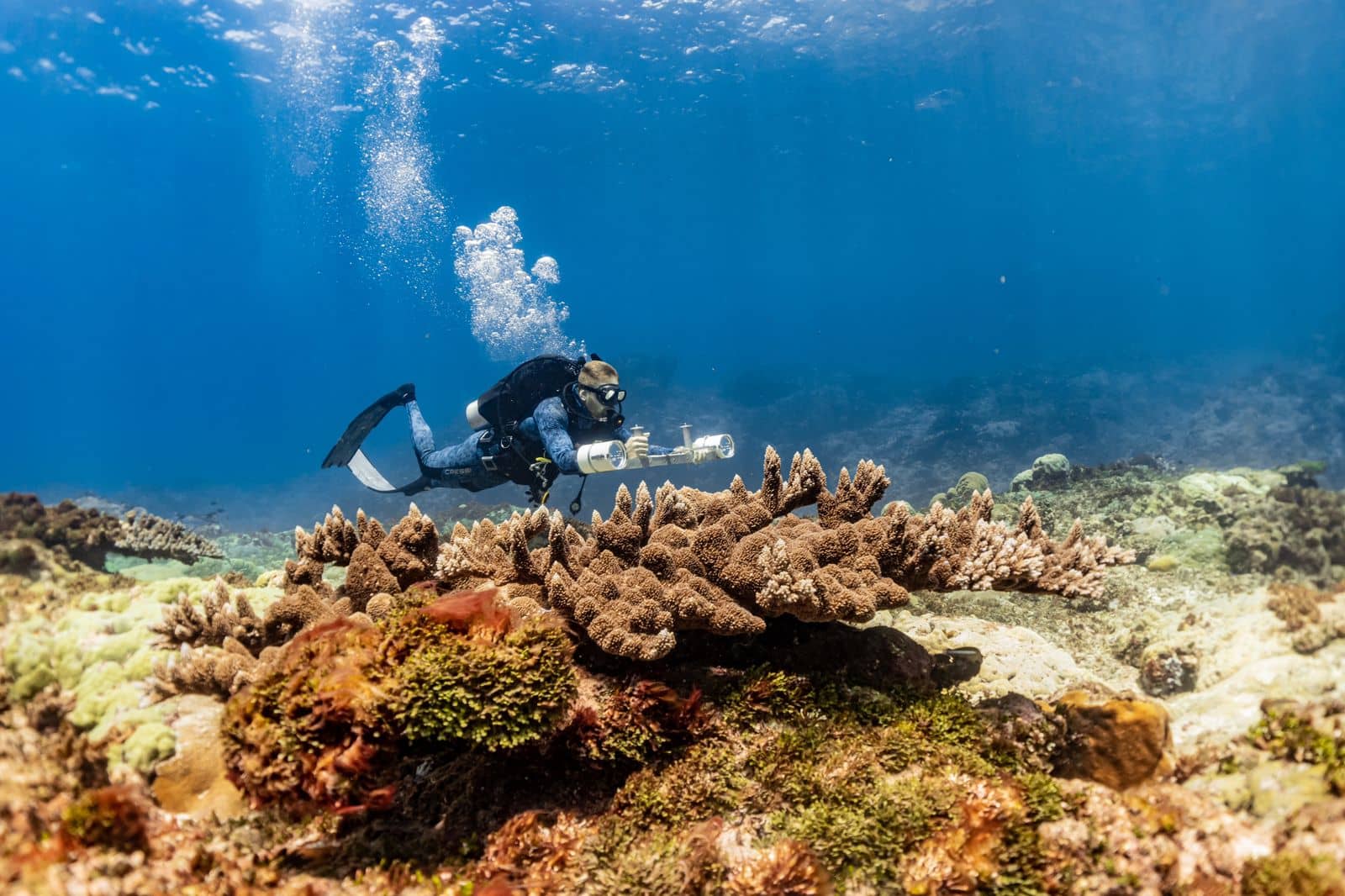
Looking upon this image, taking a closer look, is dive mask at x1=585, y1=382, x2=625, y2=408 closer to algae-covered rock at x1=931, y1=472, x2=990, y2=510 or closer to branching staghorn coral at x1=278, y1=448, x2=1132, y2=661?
branching staghorn coral at x1=278, y1=448, x2=1132, y2=661

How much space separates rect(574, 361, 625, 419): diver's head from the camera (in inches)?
325

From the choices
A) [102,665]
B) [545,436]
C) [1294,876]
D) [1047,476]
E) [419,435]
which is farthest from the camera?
[1047,476]

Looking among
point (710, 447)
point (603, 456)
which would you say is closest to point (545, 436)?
point (603, 456)

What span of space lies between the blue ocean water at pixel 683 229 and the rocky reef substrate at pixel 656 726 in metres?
27.0

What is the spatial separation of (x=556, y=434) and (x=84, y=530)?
4869 millimetres

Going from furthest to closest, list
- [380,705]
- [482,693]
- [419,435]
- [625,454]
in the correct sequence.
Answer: [419,435] → [625,454] → [482,693] → [380,705]

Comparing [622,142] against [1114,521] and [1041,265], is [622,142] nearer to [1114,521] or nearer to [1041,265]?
[1114,521]

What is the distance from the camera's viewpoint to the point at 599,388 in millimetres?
8258

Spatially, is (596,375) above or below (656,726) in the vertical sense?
above

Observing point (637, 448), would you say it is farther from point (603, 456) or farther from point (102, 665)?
point (102, 665)

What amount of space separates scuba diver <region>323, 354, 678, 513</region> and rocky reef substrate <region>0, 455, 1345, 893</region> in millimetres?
1572

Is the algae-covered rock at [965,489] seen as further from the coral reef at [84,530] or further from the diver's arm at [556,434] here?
the coral reef at [84,530]

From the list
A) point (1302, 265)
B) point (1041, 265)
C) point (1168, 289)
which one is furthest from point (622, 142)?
point (1302, 265)

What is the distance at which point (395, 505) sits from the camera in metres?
36.2
